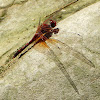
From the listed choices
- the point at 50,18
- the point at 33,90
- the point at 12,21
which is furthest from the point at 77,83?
the point at 12,21

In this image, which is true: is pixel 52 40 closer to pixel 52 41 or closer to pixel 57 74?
pixel 52 41

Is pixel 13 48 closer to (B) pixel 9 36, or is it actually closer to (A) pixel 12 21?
(B) pixel 9 36

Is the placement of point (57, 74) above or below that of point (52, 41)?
below

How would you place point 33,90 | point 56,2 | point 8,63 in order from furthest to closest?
point 56,2 → point 8,63 → point 33,90

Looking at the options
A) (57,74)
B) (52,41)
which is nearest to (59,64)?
(57,74)

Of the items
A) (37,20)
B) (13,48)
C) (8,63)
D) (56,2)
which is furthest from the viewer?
(56,2)

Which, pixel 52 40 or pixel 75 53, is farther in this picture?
pixel 52 40

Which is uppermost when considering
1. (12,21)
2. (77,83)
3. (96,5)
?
(12,21)

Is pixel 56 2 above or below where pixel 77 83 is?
above
